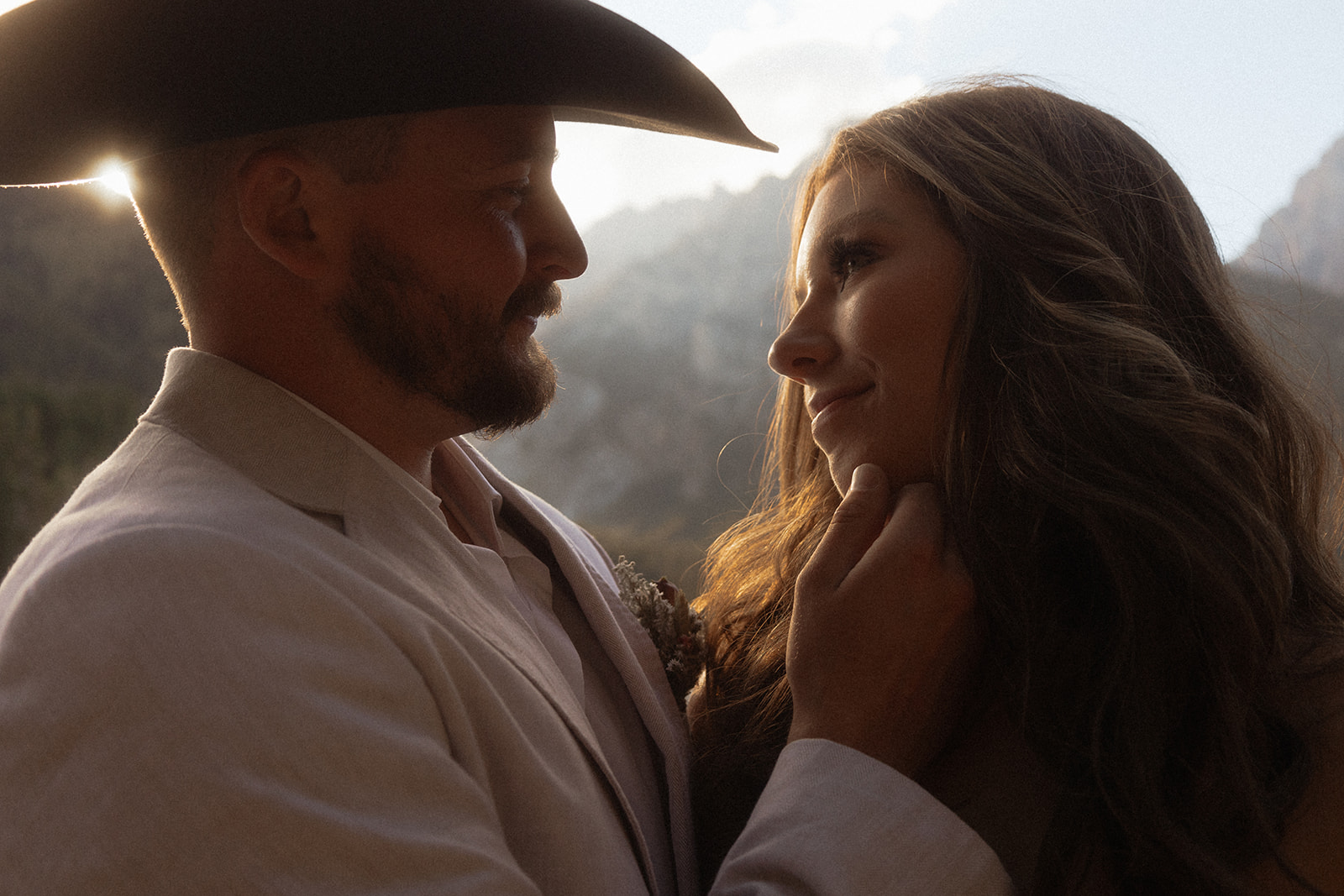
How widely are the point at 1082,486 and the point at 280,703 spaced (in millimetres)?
1021

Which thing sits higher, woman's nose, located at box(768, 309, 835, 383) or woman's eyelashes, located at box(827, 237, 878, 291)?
woman's eyelashes, located at box(827, 237, 878, 291)

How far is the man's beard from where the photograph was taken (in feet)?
4.32

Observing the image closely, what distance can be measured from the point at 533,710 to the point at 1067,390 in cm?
86

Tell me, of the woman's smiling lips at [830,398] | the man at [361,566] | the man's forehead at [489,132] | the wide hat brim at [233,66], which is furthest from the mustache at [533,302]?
the woman's smiling lips at [830,398]

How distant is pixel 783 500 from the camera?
1993 millimetres

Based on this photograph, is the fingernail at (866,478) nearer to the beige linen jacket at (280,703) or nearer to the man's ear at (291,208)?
the beige linen jacket at (280,703)

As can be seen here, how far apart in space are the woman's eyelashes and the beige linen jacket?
75cm

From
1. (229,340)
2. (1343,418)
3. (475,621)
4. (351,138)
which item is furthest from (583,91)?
(1343,418)

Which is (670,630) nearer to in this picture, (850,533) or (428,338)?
(850,533)

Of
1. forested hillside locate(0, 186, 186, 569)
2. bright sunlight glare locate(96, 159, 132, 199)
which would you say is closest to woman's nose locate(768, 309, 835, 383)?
bright sunlight glare locate(96, 159, 132, 199)

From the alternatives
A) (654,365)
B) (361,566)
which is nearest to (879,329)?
(361,566)

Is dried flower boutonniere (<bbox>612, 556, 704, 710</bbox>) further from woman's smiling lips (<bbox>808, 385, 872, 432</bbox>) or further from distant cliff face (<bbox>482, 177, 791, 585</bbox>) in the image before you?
distant cliff face (<bbox>482, 177, 791, 585</bbox>)

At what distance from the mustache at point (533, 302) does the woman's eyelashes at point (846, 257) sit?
455 millimetres

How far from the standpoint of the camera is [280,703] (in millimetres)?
880
